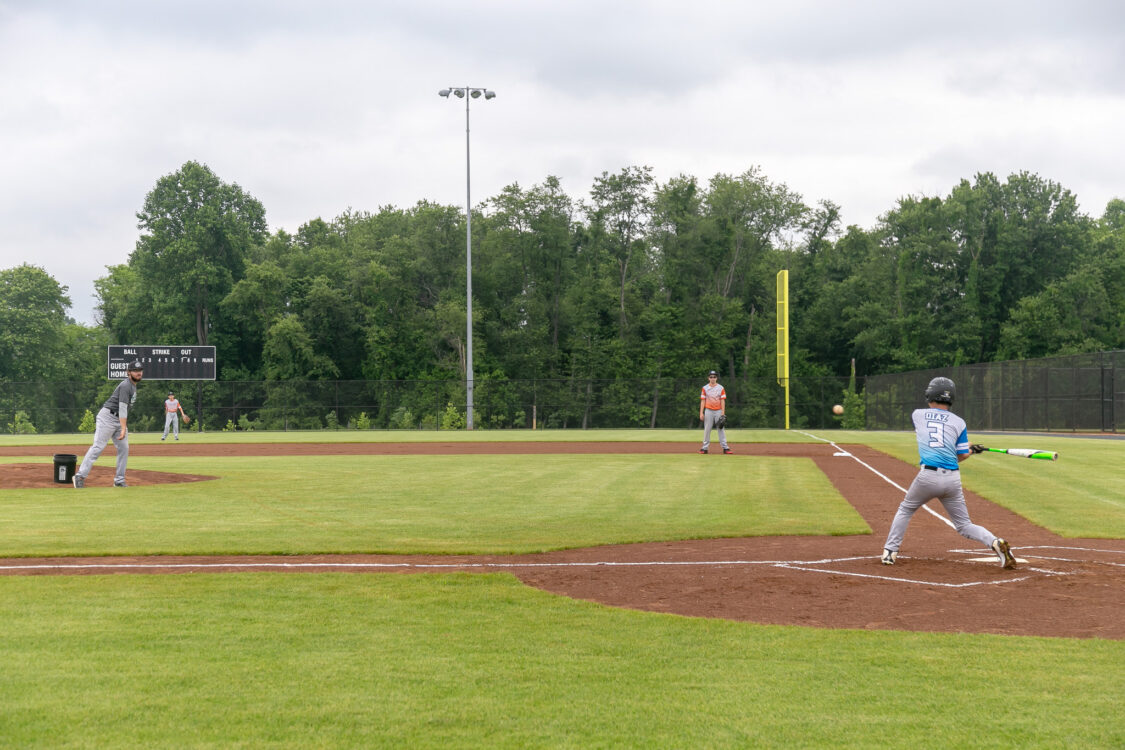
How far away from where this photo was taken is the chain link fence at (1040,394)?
40.2 meters

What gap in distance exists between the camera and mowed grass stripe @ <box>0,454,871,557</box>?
37.6 feet

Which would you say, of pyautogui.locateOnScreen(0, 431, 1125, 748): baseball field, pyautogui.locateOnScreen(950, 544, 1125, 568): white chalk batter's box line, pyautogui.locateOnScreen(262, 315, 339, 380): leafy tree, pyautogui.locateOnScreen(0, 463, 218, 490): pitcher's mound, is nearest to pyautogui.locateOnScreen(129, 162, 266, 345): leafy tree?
pyautogui.locateOnScreen(262, 315, 339, 380): leafy tree

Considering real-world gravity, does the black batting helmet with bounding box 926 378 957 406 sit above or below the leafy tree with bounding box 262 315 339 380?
below

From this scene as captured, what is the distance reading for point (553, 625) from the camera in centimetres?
712

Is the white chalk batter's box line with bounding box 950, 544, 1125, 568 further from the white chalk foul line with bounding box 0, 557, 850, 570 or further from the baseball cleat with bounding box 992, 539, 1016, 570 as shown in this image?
the white chalk foul line with bounding box 0, 557, 850, 570

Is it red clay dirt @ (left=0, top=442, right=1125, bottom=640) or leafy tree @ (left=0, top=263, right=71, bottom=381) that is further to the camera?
leafy tree @ (left=0, top=263, right=71, bottom=381)

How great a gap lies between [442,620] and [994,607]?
4.35 metres

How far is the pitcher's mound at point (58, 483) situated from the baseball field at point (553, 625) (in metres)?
3.16

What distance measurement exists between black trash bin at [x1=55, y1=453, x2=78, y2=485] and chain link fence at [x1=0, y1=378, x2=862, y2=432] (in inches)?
1610

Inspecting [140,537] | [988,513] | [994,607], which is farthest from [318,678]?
[988,513]

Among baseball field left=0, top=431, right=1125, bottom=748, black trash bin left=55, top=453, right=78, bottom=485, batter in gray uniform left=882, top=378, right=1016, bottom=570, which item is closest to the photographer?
baseball field left=0, top=431, right=1125, bottom=748

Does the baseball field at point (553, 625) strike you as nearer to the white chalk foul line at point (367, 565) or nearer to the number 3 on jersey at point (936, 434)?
the white chalk foul line at point (367, 565)

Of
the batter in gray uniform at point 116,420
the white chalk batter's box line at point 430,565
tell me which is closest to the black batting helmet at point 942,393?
the white chalk batter's box line at point 430,565

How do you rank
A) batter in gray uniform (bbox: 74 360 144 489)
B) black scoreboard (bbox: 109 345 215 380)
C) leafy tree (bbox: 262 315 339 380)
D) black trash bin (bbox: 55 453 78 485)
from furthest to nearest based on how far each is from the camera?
leafy tree (bbox: 262 315 339 380)
black scoreboard (bbox: 109 345 215 380)
black trash bin (bbox: 55 453 78 485)
batter in gray uniform (bbox: 74 360 144 489)
